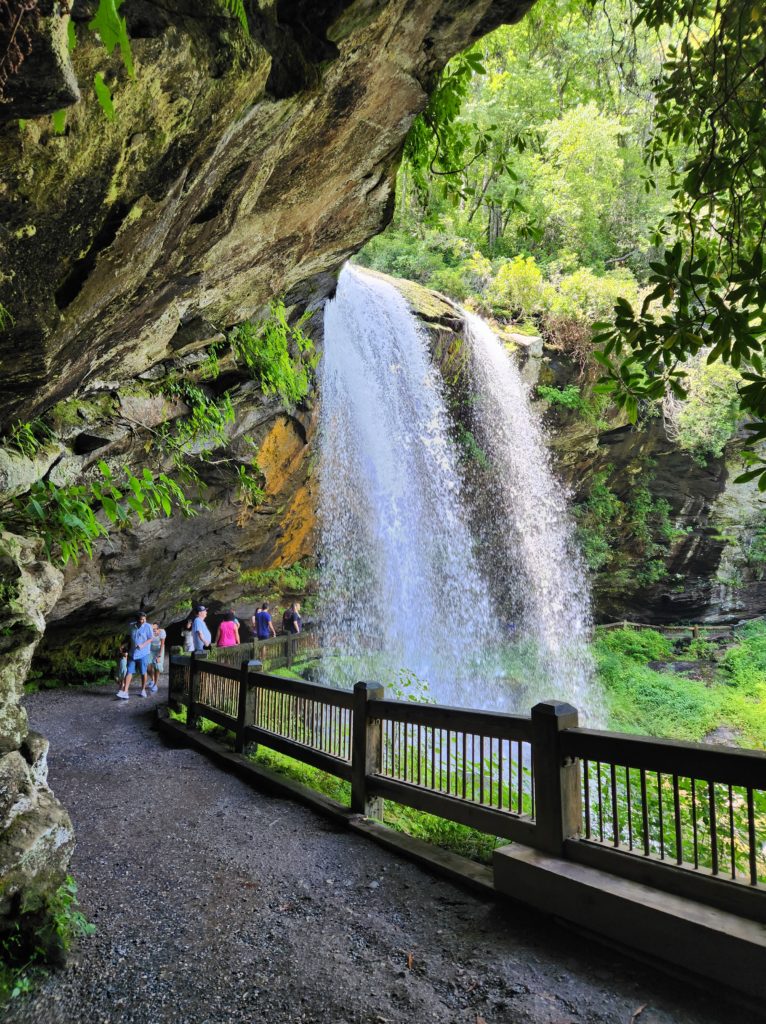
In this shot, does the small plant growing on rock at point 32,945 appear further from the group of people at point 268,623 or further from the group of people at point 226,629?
the group of people at point 268,623

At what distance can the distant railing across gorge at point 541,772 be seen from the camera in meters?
2.96

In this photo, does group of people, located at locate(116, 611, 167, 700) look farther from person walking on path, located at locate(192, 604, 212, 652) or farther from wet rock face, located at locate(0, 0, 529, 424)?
wet rock face, located at locate(0, 0, 529, 424)

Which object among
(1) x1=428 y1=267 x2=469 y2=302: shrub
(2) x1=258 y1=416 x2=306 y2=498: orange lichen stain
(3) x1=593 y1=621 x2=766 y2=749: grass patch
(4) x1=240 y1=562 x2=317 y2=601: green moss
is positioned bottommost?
(3) x1=593 y1=621 x2=766 y2=749: grass patch

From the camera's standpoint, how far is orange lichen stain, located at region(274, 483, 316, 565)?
51.5ft

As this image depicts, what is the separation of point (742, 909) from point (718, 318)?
109 inches

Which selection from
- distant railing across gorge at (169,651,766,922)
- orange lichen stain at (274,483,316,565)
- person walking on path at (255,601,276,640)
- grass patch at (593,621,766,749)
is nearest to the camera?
distant railing across gorge at (169,651,766,922)

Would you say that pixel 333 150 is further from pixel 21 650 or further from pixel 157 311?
pixel 21 650

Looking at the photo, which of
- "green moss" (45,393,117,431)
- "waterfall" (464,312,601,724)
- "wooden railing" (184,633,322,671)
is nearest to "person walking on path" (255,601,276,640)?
"wooden railing" (184,633,322,671)

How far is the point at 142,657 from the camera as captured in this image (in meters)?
12.2

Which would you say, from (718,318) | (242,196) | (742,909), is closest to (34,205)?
(242,196)

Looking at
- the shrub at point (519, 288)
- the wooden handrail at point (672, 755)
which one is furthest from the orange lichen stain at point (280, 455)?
the wooden handrail at point (672, 755)

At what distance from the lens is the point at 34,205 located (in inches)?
96.8

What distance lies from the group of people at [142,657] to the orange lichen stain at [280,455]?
420 centimetres

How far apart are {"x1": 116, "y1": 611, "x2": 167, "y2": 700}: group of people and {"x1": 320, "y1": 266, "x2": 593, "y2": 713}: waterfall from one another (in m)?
4.08
